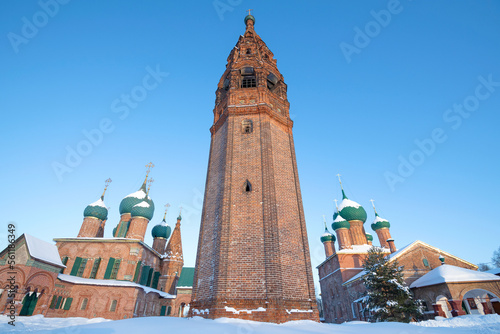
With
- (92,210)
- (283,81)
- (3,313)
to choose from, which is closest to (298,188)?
(283,81)

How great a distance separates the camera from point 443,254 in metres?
20.2

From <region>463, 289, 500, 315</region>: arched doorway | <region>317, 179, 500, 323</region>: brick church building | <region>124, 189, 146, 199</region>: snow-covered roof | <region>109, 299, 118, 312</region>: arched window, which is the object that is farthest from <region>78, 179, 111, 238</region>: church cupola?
<region>463, 289, 500, 315</region>: arched doorway

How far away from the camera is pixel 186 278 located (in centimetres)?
3145

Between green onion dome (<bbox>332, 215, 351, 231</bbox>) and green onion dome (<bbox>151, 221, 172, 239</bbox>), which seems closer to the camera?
green onion dome (<bbox>332, 215, 351, 231</bbox>)

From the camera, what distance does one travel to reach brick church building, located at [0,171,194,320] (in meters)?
16.6

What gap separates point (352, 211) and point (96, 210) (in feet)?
95.9

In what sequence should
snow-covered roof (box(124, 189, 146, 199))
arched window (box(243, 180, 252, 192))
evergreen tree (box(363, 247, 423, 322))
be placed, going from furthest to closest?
snow-covered roof (box(124, 189, 146, 199)) < evergreen tree (box(363, 247, 423, 322)) < arched window (box(243, 180, 252, 192))

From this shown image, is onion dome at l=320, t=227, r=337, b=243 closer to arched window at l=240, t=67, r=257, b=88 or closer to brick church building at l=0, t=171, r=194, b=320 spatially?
brick church building at l=0, t=171, r=194, b=320

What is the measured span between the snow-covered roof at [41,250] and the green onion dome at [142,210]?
8.25 meters

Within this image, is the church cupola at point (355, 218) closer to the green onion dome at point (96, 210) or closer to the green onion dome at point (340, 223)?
the green onion dome at point (340, 223)

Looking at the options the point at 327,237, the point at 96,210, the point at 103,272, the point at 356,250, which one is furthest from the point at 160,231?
the point at 356,250

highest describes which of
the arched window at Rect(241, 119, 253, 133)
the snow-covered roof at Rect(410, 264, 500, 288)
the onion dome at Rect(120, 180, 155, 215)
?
the onion dome at Rect(120, 180, 155, 215)

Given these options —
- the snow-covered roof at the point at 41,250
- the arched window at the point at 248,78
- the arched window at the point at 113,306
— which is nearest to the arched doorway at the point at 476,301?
the arched window at the point at 248,78

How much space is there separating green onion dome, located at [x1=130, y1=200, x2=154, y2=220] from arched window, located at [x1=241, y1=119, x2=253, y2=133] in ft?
63.8
